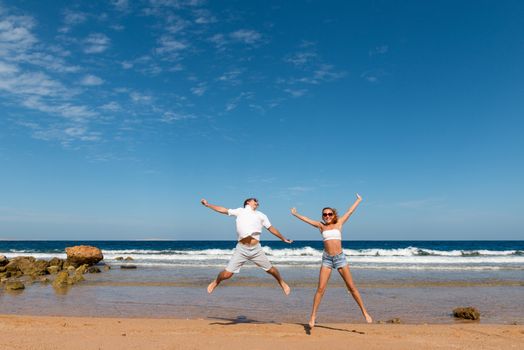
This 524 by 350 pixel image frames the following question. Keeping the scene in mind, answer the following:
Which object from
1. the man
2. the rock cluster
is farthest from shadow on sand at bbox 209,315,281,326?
the rock cluster

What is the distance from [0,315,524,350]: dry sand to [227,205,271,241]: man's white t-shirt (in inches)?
69.8

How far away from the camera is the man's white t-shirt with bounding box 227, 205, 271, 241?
7.27 m

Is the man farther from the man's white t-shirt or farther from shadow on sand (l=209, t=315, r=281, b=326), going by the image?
shadow on sand (l=209, t=315, r=281, b=326)

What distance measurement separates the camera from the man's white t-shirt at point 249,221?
7272 mm

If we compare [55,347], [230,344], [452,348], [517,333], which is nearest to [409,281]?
[517,333]

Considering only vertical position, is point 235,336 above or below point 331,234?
below

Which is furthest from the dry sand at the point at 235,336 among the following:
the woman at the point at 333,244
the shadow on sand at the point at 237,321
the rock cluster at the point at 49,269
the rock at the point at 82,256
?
the rock at the point at 82,256

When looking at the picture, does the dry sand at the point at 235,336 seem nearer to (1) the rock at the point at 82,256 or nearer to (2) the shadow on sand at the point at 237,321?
(2) the shadow on sand at the point at 237,321

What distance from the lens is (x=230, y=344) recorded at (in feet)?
20.9

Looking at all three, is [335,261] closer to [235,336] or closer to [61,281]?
[235,336]

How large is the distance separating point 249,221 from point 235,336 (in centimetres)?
200

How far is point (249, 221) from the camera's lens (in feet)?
23.9

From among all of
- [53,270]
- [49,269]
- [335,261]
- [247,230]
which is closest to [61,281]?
[53,270]

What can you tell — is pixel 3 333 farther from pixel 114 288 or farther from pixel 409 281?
pixel 409 281
